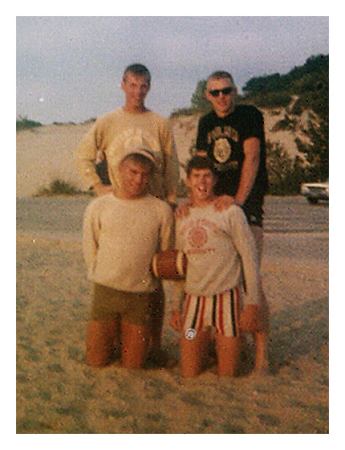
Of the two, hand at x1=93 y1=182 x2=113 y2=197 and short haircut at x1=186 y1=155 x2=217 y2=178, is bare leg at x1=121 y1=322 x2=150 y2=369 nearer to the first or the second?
hand at x1=93 y1=182 x2=113 y2=197

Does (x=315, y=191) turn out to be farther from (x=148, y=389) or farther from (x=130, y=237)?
(x=148, y=389)

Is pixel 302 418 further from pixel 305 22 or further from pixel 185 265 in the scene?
pixel 305 22

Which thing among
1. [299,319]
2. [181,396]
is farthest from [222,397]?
[299,319]

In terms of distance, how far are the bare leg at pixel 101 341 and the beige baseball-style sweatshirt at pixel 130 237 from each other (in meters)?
0.24

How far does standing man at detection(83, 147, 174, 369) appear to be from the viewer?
298cm

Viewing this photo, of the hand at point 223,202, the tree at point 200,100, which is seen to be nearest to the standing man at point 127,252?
the hand at point 223,202

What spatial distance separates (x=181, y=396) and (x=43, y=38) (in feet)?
7.31

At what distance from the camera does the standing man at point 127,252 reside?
298 centimetres

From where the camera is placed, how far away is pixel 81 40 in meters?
3.32

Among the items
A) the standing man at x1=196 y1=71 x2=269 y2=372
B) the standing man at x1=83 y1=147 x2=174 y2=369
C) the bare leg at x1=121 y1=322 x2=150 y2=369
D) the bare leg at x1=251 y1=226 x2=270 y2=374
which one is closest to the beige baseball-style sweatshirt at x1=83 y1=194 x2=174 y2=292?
the standing man at x1=83 y1=147 x2=174 y2=369

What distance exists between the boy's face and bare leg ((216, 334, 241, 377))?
74 cm

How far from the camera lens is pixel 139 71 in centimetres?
305

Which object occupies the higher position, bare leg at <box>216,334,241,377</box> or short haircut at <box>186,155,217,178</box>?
short haircut at <box>186,155,217,178</box>

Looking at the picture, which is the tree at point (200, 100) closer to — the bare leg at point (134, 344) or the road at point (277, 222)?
the road at point (277, 222)
